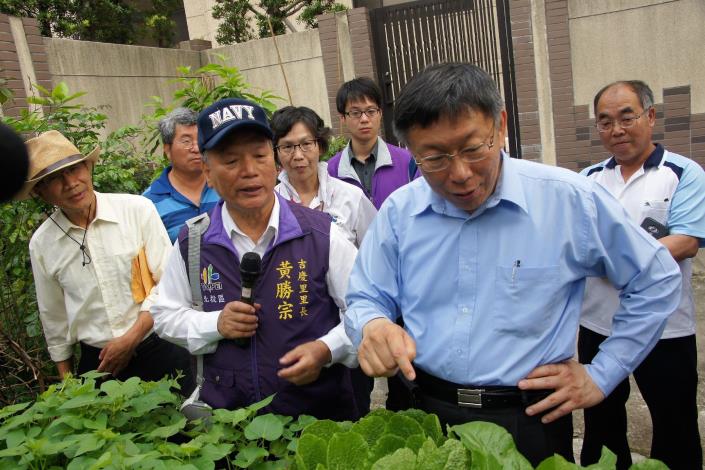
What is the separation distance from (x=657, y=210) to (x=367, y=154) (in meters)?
1.70

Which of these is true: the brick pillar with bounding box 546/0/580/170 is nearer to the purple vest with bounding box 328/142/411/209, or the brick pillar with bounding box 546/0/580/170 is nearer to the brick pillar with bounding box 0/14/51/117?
the purple vest with bounding box 328/142/411/209

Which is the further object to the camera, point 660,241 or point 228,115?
point 660,241

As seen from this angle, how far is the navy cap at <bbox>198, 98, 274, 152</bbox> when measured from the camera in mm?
2021

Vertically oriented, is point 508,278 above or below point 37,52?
below

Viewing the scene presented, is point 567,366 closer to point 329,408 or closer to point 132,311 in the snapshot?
point 329,408

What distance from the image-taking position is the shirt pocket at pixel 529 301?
168 centimetres

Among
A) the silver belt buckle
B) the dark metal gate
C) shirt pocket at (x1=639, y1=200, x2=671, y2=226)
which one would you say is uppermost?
the dark metal gate

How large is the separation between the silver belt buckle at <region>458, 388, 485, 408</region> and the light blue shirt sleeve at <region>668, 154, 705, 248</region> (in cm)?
143

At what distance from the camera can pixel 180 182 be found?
3.62 metres

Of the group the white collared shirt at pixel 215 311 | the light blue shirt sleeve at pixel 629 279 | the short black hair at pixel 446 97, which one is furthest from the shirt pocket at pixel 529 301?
the white collared shirt at pixel 215 311

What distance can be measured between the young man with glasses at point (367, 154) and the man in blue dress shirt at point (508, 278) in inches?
72.7

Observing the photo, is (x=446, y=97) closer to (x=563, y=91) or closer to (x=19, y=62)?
(x=563, y=91)

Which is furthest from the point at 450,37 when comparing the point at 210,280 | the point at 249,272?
the point at 249,272

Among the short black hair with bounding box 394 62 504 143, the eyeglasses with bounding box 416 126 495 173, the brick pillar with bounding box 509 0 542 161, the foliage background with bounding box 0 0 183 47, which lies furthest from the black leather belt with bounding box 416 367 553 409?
the foliage background with bounding box 0 0 183 47
